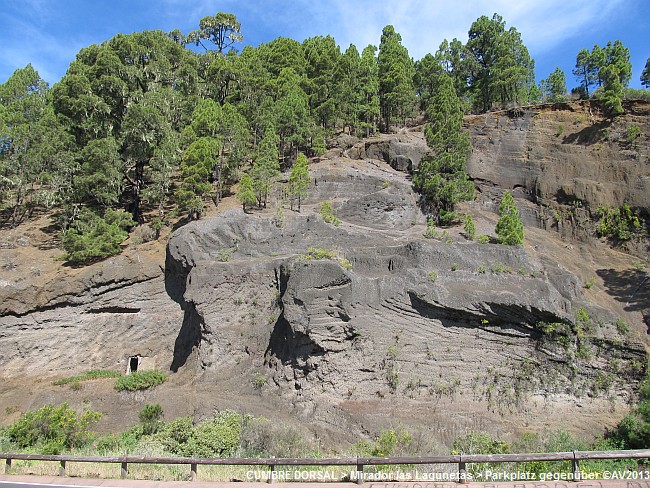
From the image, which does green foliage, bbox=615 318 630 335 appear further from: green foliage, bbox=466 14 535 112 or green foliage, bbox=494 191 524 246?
green foliage, bbox=466 14 535 112

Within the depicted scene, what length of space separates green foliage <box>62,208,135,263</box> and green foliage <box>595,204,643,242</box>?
3191 centimetres

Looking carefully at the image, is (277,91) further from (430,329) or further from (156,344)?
(430,329)

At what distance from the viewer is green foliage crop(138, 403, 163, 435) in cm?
1954

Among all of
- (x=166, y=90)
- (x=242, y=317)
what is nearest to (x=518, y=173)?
(x=242, y=317)

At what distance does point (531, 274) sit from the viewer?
25.3m

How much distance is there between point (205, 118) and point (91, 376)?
1807 centimetres

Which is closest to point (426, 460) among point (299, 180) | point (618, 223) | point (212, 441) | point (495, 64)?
point (212, 441)

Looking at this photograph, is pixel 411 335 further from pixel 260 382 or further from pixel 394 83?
pixel 394 83

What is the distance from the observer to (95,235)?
30.4 meters

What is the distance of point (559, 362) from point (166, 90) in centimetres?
3361

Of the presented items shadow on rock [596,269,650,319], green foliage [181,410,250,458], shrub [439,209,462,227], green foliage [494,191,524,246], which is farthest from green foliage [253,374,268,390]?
shadow on rock [596,269,650,319]

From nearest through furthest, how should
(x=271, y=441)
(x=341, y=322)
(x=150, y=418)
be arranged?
(x=271, y=441) < (x=150, y=418) < (x=341, y=322)

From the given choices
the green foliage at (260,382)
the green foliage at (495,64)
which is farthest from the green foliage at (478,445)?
the green foliage at (495,64)

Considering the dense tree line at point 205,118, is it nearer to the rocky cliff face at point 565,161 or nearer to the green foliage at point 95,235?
the green foliage at point 95,235
